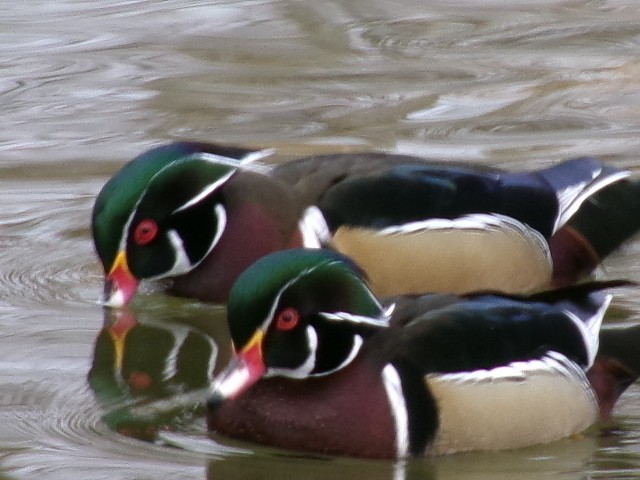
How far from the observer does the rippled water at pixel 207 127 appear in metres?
4.89

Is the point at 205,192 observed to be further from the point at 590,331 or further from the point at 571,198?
the point at 590,331

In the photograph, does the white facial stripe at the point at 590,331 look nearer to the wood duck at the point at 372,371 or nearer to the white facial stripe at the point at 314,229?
the wood duck at the point at 372,371

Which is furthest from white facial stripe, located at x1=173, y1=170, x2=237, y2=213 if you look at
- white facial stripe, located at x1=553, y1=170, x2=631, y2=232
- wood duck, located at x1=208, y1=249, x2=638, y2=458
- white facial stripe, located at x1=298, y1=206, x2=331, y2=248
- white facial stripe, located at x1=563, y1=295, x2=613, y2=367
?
white facial stripe, located at x1=563, y1=295, x2=613, y2=367

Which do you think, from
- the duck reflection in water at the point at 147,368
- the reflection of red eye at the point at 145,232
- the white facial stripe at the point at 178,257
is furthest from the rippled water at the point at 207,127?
the reflection of red eye at the point at 145,232

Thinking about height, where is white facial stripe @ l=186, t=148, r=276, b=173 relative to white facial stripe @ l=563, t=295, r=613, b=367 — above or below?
above

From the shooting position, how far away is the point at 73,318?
6168 millimetres

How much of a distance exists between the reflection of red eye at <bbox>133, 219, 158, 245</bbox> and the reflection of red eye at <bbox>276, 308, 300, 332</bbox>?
141 cm

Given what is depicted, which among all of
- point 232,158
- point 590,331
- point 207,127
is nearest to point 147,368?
point 232,158

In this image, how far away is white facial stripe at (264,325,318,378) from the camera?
4773 mm

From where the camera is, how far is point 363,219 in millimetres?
6027

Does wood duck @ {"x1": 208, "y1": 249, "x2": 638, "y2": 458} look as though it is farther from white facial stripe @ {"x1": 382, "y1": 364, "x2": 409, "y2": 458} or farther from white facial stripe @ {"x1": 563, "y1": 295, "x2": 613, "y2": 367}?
white facial stripe @ {"x1": 563, "y1": 295, "x2": 613, "y2": 367}

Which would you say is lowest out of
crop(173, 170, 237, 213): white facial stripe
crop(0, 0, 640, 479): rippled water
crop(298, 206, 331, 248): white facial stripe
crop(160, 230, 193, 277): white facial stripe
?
crop(0, 0, 640, 479): rippled water

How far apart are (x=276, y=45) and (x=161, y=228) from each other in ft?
11.8

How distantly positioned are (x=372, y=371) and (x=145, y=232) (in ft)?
5.17
